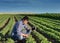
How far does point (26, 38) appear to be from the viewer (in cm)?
898

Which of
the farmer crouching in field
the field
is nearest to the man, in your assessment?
the farmer crouching in field

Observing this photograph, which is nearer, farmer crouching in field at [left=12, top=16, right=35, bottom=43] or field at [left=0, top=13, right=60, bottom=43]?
farmer crouching in field at [left=12, top=16, right=35, bottom=43]

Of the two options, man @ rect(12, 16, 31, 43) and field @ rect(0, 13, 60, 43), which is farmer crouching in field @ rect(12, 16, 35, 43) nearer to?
man @ rect(12, 16, 31, 43)

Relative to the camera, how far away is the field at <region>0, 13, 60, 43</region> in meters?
9.52

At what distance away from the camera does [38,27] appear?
10.6 m

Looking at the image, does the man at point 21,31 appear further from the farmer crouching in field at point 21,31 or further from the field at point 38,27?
the field at point 38,27

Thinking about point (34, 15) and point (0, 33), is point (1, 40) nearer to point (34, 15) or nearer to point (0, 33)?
point (0, 33)

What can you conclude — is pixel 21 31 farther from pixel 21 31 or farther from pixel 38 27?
pixel 38 27

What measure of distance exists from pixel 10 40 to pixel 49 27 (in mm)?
2061

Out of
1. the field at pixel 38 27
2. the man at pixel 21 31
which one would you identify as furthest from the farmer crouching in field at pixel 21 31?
the field at pixel 38 27

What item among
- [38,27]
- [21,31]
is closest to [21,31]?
[21,31]

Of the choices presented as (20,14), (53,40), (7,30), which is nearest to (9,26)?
(7,30)

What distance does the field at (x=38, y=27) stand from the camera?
952 centimetres

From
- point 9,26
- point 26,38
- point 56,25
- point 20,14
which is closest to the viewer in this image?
point 26,38
